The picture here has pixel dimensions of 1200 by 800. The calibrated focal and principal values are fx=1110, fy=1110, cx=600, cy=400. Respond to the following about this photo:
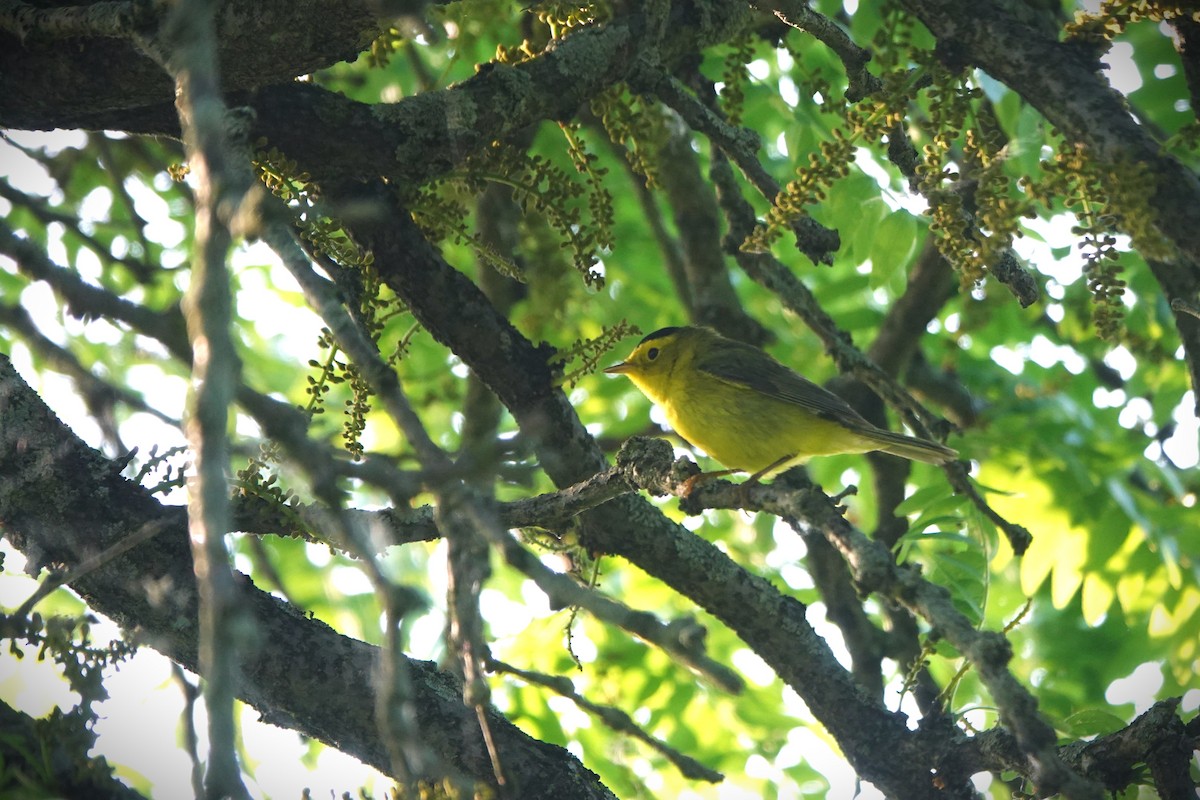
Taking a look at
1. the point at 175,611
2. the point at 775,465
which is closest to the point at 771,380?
the point at 775,465

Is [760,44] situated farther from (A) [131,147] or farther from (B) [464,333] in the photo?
(A) [131,147]

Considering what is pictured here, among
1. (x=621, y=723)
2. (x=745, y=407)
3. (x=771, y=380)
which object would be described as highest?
(x=771, y=380)

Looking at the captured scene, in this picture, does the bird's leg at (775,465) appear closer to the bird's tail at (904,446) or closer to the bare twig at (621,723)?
the bird's tail at (904,446)

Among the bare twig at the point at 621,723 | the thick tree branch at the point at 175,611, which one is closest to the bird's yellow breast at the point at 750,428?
the bare twig at the point at 621,723

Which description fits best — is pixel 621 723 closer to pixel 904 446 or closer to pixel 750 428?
pixel 750 428

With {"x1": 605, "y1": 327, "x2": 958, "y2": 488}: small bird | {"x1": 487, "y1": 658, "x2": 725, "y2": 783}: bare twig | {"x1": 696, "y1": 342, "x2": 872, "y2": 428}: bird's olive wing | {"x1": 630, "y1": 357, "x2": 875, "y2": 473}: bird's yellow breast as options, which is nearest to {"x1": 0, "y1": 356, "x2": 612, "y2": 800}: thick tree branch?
{"x1": 487, "y1": 658, "x2": 725, "y2": 783}: bare twig

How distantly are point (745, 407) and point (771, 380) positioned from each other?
21cm

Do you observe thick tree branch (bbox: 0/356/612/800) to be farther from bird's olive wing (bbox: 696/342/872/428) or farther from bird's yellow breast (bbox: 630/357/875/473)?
bird's olive wing (bbox: 696/342/872/428)

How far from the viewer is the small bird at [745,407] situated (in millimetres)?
5371

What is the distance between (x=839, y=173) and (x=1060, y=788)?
1.76 metres

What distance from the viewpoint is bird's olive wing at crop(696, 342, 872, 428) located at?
17.9 ft

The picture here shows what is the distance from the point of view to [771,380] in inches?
220

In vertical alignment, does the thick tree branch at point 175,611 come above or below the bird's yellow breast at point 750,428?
below

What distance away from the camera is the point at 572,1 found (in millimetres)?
3361
